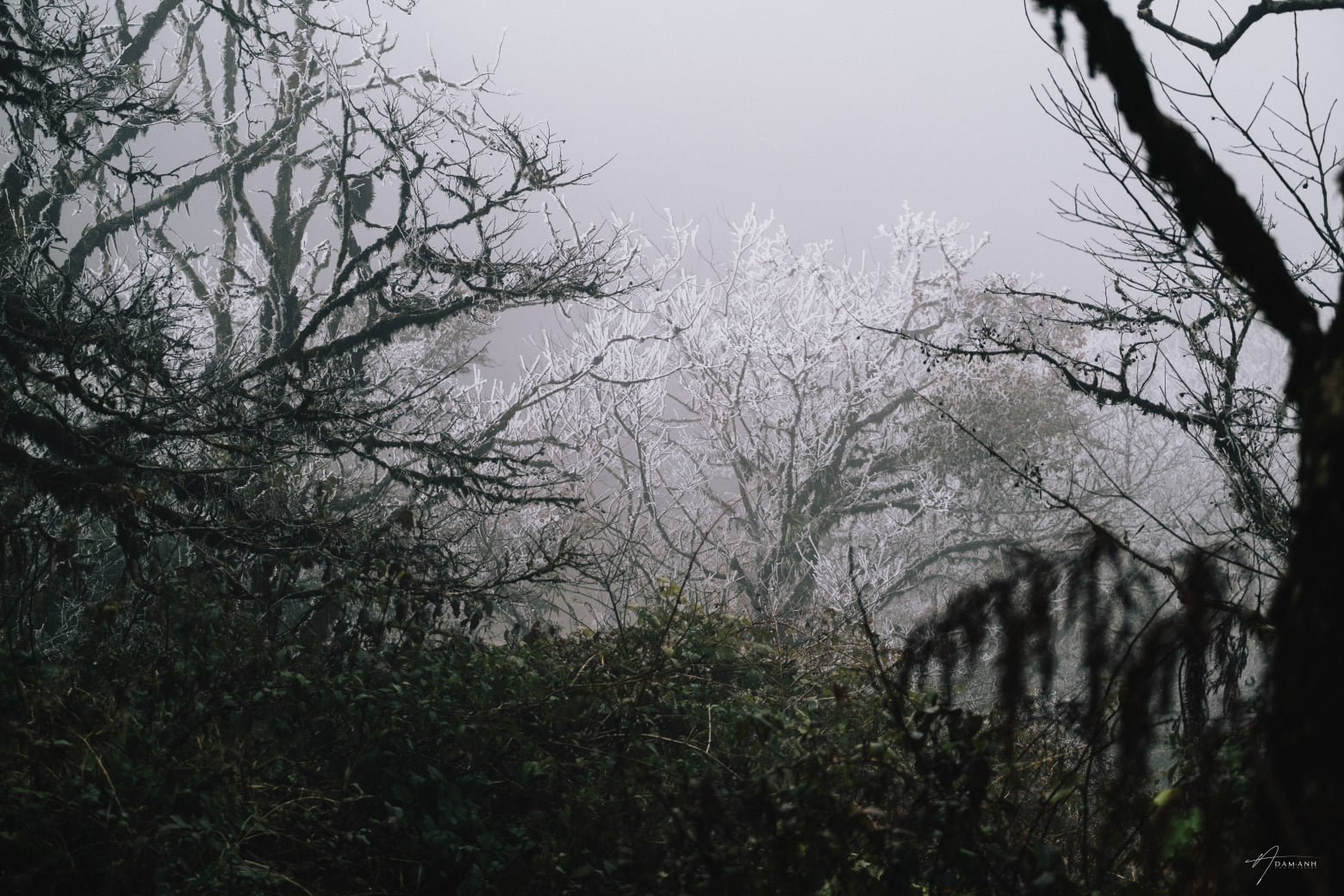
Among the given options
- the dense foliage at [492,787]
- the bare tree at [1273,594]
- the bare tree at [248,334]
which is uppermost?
the bare tree at [248,334]

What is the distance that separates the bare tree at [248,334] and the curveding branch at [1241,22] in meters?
4.24

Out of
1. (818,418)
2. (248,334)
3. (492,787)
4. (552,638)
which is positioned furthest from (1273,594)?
(818,418)

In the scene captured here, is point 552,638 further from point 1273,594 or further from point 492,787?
point 1273,594

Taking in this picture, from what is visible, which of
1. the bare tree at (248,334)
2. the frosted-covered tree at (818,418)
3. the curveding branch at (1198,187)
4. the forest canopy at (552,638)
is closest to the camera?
the curveding branch at (1198,187)

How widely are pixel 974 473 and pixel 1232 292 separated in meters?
13.3

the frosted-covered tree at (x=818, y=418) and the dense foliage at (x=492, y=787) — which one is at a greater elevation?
the frosted-covered tree at (x=818, y=418)

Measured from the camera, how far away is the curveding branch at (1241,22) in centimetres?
347

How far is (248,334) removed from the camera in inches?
568

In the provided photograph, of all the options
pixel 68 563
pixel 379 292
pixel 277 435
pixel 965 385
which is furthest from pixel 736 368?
pixel 68 563

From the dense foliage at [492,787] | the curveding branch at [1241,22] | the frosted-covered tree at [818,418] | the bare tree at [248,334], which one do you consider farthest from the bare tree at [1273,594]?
the frosted-covered tree at [818,418]

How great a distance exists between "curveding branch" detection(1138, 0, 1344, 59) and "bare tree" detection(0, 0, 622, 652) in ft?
13.9

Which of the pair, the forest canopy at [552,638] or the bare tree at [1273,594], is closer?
the bare tree at [1273,594]

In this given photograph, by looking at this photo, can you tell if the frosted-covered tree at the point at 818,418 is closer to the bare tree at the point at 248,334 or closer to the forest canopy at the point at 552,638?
the bare tree at the point at 248,334

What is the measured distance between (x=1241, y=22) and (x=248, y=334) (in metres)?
14.7
